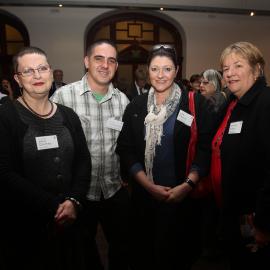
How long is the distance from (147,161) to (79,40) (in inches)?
269

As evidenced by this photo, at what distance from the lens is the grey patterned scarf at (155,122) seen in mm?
1990

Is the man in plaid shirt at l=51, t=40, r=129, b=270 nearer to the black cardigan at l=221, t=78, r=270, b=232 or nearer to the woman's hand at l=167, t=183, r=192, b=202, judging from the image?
the woman's hand at l=167, t=183, r=192, b=202

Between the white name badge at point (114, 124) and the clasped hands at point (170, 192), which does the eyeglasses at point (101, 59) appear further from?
the clasped hands at point (170, 192)

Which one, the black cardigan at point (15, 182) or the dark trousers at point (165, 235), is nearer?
the black cardigan at point (15, 182)

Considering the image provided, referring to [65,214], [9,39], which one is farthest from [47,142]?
[9,39]

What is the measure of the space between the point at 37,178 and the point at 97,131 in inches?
23.2

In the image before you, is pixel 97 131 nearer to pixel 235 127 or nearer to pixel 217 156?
pixel 217 156

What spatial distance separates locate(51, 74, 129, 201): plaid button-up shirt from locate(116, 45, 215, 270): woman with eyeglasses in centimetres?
11

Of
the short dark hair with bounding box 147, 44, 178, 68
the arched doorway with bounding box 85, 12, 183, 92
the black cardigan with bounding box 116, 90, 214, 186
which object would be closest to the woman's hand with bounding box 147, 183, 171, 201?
the black cardigan with bounding box 116, 90, 214, 186

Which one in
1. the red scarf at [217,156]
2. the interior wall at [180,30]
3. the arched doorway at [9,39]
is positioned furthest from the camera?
the arched doorway at [9,39]

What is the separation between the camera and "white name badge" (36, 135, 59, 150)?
5.38 feet

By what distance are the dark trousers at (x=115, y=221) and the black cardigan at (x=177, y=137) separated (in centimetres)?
25

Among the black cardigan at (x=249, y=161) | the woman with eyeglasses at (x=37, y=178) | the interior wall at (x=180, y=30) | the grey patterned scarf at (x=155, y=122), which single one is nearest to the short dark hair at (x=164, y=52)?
the grey patterned scarf at (x=155, y=122)

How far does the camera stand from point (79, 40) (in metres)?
8.09
